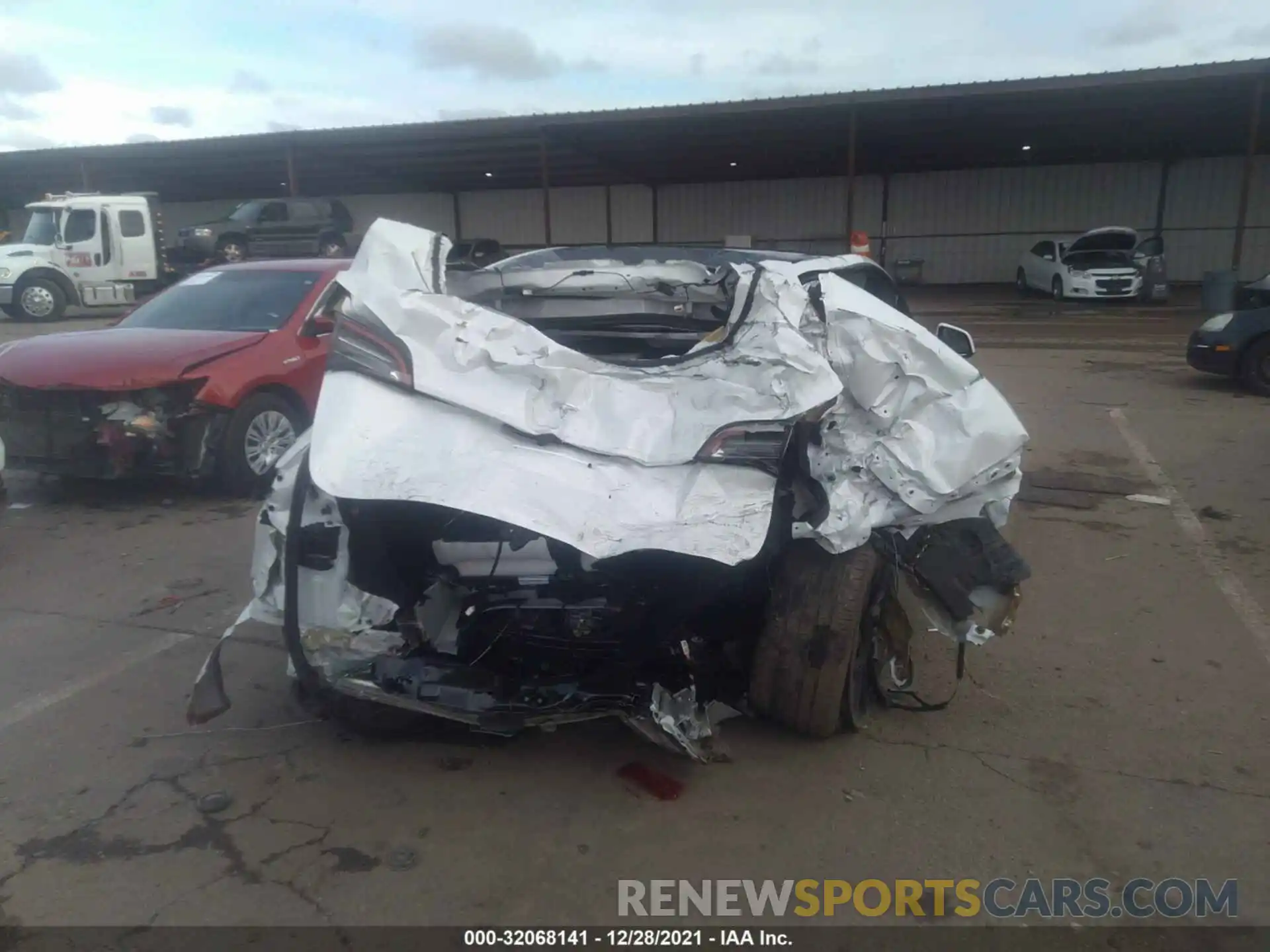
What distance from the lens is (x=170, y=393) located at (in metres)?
6.17

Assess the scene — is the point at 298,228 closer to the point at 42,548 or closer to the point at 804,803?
the point at 42,548

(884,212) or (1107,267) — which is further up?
(884,212)

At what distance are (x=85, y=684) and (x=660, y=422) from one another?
274cm

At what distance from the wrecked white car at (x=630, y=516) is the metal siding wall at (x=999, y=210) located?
30.3 meters

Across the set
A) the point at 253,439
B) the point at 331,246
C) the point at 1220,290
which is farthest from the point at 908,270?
the point at 253,439

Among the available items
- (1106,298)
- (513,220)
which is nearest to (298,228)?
(513,220)

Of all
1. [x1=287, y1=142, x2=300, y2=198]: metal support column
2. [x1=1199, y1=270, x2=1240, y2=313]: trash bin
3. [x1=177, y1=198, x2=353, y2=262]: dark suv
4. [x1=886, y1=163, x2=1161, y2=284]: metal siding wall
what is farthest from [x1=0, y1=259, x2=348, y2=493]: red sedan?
[x1=886, y1=163, x2=1161, y2=284]: metal siding wall

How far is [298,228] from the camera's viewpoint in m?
25.1

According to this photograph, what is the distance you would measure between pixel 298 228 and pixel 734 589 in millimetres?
24809

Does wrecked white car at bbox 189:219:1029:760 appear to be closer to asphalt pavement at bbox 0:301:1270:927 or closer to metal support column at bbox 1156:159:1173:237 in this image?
asphalt pavement at bbox 0:301:1270:927

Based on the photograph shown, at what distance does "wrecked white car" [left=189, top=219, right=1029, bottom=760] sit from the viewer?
2797 mm

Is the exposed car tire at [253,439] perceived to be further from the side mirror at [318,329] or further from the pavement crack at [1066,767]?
the pavement crack at [1066,767]

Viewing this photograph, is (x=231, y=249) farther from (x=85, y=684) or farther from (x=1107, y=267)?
(x=85, y=684)

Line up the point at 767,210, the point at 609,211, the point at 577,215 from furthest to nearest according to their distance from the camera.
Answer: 1. the point at 577,215
2. the point at 609,211
3. the point at 767,210
